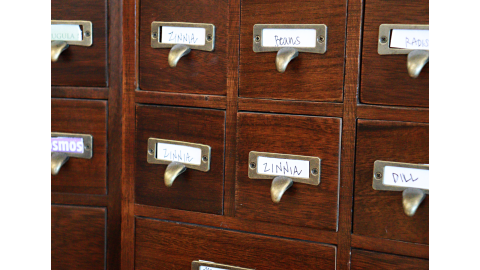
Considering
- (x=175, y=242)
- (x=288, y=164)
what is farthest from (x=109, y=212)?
(x=288, y=164)

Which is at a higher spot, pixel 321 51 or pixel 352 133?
pixel 321 51

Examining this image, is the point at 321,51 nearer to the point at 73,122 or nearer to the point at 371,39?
the point at 371,39

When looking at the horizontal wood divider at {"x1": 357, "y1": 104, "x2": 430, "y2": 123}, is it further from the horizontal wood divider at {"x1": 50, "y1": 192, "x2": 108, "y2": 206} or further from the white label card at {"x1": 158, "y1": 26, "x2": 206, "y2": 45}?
the horizontal wood divider at {"x1": 50, "y1": 192, "x2": 108, "y2": 206}

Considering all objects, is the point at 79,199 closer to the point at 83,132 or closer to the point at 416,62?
the point at 83,132

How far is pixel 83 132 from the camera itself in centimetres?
92

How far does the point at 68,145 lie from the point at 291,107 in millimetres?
430

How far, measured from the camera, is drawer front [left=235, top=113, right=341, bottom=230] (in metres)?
0.76

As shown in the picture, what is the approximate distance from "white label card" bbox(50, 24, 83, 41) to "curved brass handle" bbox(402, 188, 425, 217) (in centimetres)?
61

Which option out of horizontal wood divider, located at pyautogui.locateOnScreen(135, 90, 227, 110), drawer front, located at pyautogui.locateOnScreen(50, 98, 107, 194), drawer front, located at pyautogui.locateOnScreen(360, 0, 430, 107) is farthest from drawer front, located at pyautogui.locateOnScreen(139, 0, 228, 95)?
drawer front, located at pyautogui.locateOnScreen(360, 0, 430, 107)

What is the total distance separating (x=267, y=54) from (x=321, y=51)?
87 mm

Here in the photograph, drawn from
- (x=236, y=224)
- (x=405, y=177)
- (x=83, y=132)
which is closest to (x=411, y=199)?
(x=405, y=177)

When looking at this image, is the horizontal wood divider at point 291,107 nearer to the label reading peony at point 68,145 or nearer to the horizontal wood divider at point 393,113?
the horizontal wood divider at point 393,113

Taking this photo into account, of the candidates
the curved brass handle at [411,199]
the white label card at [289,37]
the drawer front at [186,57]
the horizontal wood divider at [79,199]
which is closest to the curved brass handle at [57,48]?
the drawer front at [186,57]

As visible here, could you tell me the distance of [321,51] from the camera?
743mm
